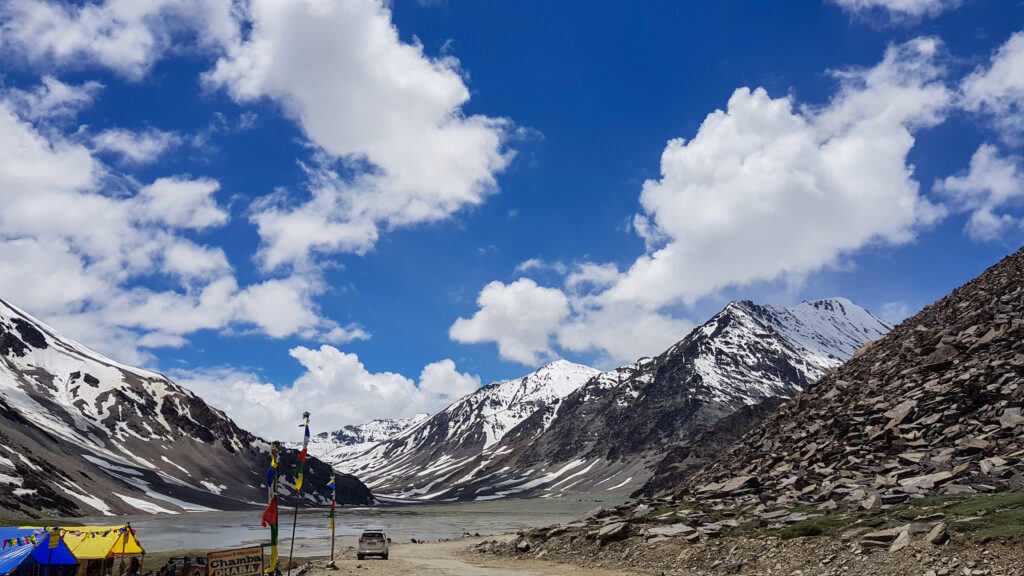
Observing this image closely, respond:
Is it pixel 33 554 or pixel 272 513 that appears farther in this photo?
pixel 33 554

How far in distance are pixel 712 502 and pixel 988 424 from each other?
13637mm

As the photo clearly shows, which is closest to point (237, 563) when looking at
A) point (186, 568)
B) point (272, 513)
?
point (272, 513)

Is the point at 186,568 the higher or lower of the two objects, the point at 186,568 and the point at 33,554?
the lower

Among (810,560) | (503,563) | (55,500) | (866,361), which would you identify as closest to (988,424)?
(810,560)

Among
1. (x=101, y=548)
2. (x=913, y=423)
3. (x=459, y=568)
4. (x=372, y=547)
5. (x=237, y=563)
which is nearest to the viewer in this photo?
(x=237, y=563)

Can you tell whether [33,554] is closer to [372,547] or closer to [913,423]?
[372,547]

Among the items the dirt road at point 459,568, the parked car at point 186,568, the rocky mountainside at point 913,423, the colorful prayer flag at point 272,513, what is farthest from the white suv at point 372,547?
the rocky mountainside at point 913,423

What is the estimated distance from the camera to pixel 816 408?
47.0 metres

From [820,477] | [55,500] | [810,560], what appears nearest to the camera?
[810,560]

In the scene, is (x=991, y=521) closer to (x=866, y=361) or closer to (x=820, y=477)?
(x=820, y=477)

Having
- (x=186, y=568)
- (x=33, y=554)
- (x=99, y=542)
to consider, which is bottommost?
(x=186, y=568)

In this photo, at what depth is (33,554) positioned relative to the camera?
29.5 m

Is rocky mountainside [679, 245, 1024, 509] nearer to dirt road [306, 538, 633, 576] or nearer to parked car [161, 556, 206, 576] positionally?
dirt road [306, 538, 633, 576]

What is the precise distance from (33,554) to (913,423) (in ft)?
143
